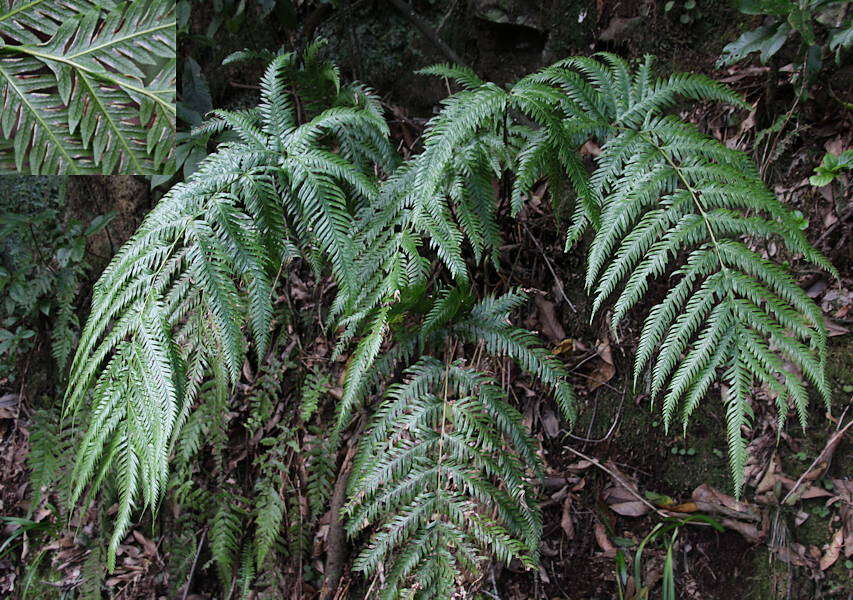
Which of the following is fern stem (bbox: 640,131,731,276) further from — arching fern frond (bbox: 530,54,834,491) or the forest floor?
the forest floor

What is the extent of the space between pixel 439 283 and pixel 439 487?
2.00 feet

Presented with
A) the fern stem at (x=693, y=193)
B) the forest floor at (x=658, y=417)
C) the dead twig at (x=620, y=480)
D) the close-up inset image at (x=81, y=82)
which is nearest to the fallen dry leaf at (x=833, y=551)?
the forest floor at (x=658, y=417)

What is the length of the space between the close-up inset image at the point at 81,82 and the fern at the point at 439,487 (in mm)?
1022

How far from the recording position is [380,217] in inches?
62.8

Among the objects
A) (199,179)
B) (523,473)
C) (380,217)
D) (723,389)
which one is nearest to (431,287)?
(380,217)

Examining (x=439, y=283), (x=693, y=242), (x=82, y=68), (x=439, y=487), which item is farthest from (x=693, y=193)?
(x=82, y=68)

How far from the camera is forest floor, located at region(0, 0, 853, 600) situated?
1.84 meters

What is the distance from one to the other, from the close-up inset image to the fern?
102 cm

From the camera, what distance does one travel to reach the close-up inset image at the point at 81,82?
1.49 meters

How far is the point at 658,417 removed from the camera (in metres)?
2.07

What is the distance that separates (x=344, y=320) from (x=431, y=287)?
54 cm

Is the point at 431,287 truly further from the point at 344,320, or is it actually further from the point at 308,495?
the point at 308,495

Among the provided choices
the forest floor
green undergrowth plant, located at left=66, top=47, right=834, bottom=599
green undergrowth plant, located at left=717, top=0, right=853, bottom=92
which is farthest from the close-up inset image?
green undergrowth plant, located at left=717, top=0, right=853, bottom=92

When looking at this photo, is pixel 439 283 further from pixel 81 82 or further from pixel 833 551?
pixel 833 551
